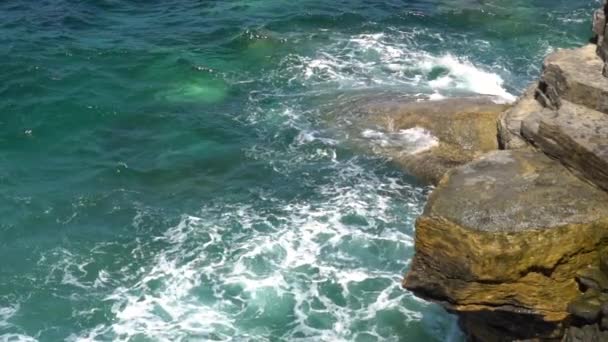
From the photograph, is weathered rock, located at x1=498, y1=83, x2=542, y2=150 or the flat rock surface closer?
the flat rock surface

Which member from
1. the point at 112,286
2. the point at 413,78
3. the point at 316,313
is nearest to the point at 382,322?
the point at 316,313

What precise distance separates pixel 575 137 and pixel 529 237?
255 cm

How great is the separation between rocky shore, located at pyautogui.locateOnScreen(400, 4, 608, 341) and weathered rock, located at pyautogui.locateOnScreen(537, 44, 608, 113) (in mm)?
147

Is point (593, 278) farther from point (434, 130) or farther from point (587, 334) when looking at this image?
point (434, 130)

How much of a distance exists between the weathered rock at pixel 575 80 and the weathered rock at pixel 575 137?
39 centimetres

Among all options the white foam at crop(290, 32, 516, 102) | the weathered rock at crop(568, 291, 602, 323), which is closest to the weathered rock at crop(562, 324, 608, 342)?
the weathered rock at crop(568, 291, 602, 323)

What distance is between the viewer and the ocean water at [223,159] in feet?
57.2

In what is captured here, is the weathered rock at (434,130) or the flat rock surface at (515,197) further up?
the flat rock surface at (515,197)

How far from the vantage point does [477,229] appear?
1216 cm

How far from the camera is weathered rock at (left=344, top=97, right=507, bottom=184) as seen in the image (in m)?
21.2

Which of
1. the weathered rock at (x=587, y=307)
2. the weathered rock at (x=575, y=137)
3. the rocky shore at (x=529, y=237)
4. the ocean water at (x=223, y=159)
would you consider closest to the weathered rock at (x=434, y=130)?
the ocean water at (x=223, y=159)

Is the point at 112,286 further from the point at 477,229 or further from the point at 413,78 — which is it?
the point at 413,78

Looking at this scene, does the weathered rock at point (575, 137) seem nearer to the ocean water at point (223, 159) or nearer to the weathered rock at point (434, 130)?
the ocean water at point (223, 159)

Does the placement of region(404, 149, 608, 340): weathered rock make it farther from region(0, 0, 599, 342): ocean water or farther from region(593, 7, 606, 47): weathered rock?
region(593, 7, 606, 47): weathered rock
